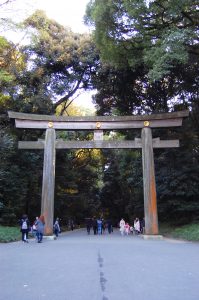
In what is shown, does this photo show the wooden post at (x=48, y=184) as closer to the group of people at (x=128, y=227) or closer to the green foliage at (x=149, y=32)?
the green foliage at (x=149, y=32)

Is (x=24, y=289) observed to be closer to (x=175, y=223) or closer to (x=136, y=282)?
(x=136, y=282)

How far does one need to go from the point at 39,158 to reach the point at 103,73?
8.36 metres

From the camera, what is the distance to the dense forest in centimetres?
1733

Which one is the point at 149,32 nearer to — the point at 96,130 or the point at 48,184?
the point at 96,130

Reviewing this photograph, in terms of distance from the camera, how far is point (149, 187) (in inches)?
719

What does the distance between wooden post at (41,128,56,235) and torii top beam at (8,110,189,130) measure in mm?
639

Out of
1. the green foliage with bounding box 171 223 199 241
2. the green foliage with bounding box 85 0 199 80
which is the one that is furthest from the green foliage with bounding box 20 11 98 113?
the green foliage with bounding box 171 223 199 241

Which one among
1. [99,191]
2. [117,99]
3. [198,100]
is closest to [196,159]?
[198,100]

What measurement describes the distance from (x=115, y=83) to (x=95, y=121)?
7156mm

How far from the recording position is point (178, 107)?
24906 millimetres

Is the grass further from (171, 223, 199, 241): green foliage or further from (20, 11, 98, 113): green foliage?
(20, 11, 98, 113): green foliage

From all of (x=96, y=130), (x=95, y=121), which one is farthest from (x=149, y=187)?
(x=95, y=121)

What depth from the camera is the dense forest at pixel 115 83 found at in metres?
17.3

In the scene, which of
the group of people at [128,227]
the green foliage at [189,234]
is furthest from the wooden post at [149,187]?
the group of people at [128,227]
